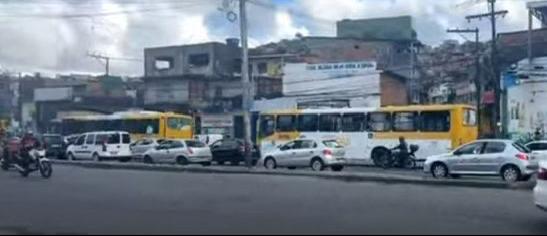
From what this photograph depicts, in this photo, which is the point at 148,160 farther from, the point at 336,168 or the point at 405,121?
the point at 405,121

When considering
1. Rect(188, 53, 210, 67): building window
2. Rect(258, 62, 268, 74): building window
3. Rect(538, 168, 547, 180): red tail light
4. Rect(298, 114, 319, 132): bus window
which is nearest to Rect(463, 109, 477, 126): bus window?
Rect(298, 114, 319, 132): bus window

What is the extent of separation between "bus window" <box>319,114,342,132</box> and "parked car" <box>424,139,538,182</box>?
35.3 feet

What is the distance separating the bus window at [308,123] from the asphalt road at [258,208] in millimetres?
14961

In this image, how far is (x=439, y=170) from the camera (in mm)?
25797

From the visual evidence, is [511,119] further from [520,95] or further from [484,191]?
[484,191]

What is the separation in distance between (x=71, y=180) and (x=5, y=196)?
18.2 feet

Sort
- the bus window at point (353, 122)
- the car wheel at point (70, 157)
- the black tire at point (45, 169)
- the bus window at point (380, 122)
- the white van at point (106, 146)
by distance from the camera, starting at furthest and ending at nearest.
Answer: the car wheel at point (70, 157) < the white van at point (106, 146) < the bus window at point (353, 122) < the bus window at point (380, 122) < the black tire at point (45, 169)

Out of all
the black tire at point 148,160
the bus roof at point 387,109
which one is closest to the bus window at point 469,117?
the bus roof at point 387,109

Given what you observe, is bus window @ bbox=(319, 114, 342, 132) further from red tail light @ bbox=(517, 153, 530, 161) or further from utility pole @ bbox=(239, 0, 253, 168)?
red tail light @ bbox=(517, 153, 530, 161)

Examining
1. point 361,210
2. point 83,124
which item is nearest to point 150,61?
point 83,124

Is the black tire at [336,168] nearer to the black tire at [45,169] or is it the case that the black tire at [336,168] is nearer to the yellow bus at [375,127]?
the yellow bus at [375,127]

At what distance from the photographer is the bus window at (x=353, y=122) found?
3594 centimetres

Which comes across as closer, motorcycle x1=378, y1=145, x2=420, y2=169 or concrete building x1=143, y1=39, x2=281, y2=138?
motorcycle x1=378, y1=145, x2=420, y2=169

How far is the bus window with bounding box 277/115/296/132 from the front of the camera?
125 feet
